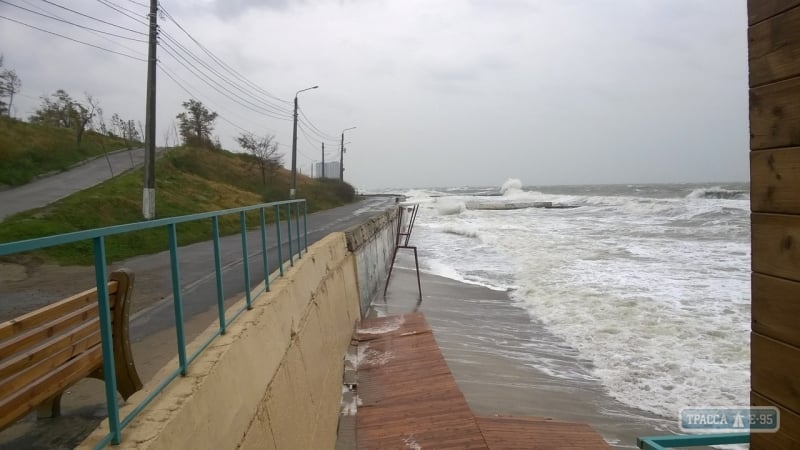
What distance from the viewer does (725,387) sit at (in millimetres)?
6379

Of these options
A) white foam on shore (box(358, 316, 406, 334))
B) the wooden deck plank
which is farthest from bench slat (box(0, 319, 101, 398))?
white foam on shore (box(358, 316, 406, 334))

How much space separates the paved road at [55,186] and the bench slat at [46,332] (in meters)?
14.9

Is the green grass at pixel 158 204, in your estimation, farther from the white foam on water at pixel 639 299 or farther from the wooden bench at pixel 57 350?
the white foam on water at pixel 639 299

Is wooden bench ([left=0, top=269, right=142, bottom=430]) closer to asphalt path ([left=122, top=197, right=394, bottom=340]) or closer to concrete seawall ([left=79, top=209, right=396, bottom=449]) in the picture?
concrete seawall ([left=79, top=209, right=396, bottom=449])

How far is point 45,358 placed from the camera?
2305mm

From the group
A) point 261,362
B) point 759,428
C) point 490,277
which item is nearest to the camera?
point 759,428

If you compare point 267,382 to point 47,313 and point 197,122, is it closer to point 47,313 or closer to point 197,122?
point 47,313

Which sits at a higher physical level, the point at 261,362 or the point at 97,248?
the point at 97,248

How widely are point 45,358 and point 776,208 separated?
298cm

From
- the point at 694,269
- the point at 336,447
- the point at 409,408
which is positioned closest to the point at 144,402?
the point at 336,447

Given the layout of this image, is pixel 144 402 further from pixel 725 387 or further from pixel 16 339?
pixel 725 387

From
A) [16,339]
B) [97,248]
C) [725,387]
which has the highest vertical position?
[97,248]

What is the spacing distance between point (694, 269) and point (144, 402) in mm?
15363

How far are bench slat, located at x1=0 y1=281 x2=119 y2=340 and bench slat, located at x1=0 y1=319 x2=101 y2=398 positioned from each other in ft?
0.34
